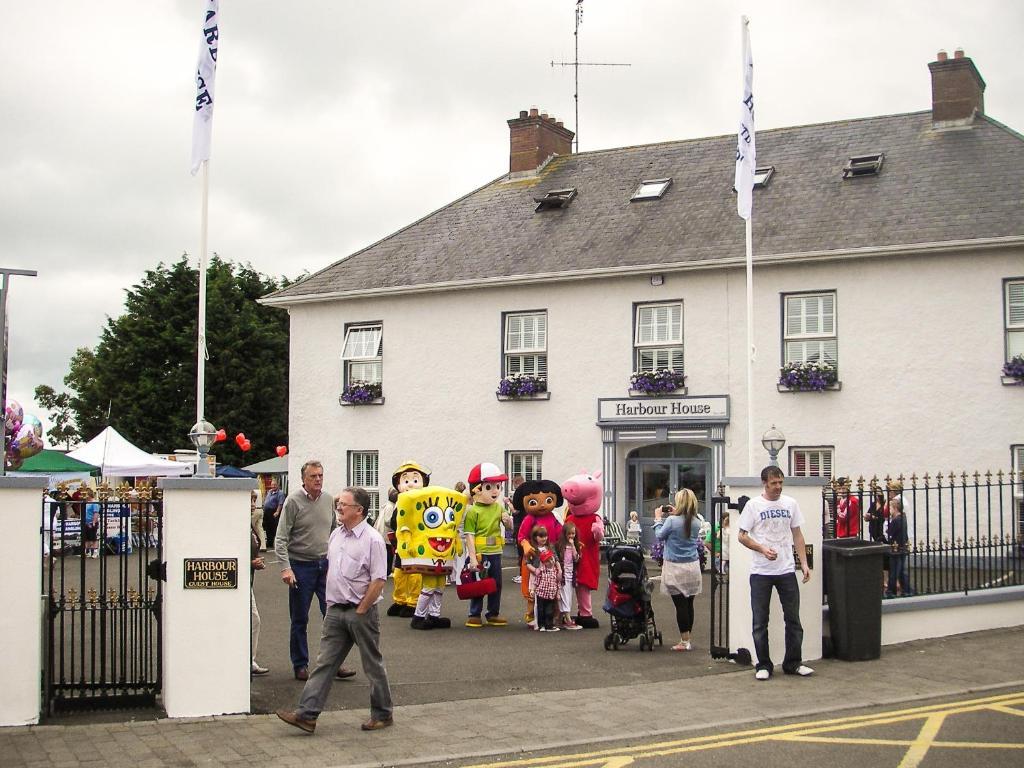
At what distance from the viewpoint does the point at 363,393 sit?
2700cm

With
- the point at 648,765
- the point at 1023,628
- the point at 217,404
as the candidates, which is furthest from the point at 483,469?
the point at 217,404

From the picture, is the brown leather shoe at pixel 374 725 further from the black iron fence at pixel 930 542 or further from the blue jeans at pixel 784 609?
the black iron fence at pixel 930 542

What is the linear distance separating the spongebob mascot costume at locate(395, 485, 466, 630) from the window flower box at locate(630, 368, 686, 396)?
9.91 m

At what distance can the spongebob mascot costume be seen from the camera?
14.1m

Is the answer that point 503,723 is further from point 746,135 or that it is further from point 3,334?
point 746,135

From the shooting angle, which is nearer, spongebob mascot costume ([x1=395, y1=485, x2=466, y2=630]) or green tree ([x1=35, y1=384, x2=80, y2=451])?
spongebob mascot costume ([x1=395, y1=485, x2=466, y2=630])

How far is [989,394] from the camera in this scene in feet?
68.4

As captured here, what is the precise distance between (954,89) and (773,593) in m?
16.4

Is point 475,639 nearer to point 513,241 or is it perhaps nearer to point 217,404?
point 513,241

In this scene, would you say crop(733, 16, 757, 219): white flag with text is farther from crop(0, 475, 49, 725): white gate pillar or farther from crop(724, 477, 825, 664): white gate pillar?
crop(0, 475, 49, 725): white gate pillar

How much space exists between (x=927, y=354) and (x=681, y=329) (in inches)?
186

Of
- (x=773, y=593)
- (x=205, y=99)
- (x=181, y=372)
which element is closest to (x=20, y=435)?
(x=205, y=99)

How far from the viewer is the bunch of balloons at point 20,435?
16.2 metres

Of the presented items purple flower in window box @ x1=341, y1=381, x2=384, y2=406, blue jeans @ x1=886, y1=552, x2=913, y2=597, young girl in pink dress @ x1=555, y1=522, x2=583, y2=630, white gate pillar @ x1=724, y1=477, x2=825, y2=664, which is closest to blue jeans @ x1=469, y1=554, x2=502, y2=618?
young girl in pink dress @ x1=555, y1=522, x2=583, y2=630
